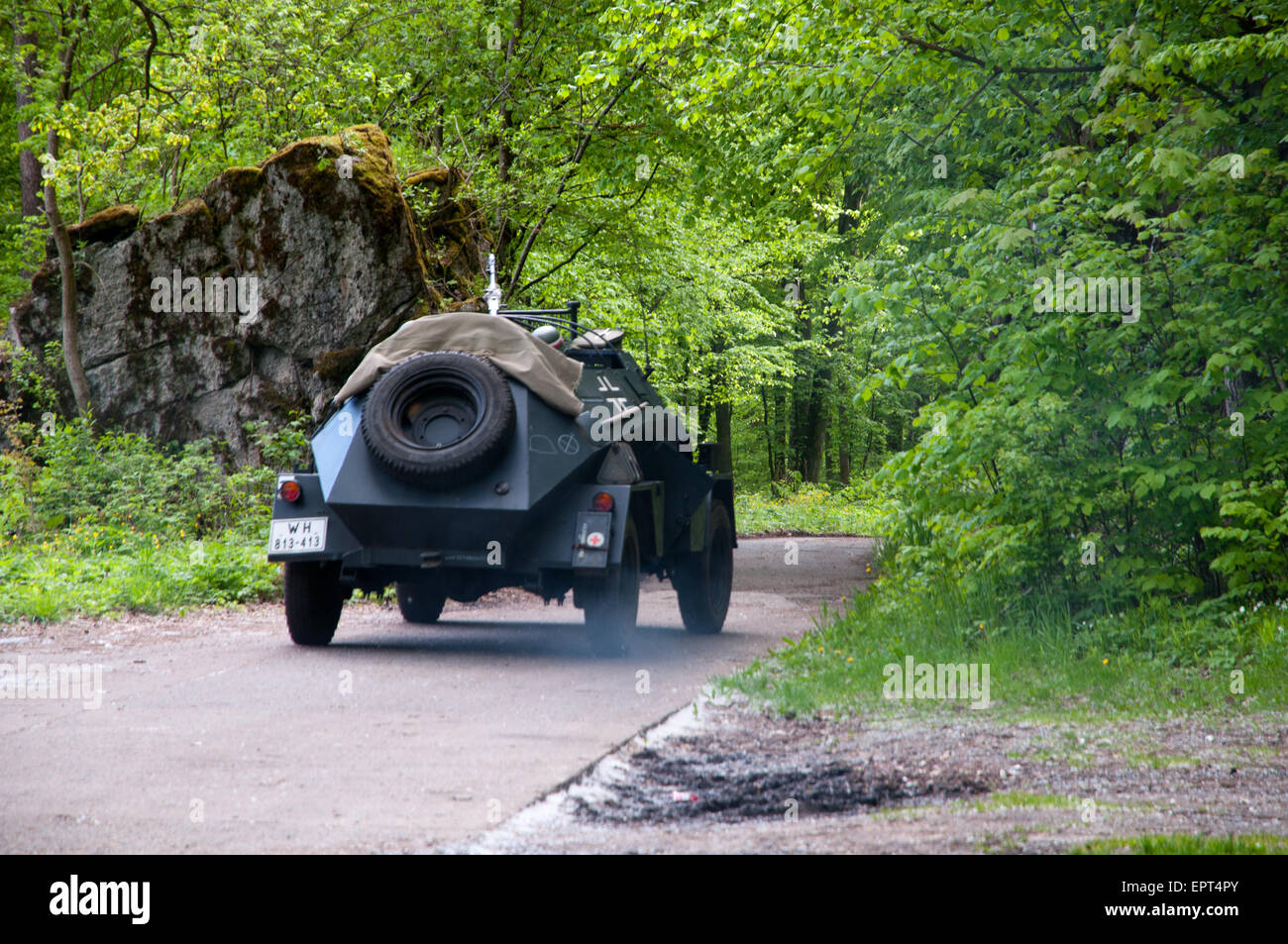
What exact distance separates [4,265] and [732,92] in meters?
19.9

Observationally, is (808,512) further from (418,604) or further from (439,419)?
(439,419)

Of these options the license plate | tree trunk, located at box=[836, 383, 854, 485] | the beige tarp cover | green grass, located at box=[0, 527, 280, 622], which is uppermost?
tree trunk, located at box=[836, 383, 854, 485]

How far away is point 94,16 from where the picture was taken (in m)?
19.5

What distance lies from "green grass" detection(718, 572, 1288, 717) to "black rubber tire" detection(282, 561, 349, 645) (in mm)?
3142

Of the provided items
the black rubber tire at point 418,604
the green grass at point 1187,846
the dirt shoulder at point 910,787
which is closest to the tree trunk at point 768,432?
the black rubber tire at point 418,604

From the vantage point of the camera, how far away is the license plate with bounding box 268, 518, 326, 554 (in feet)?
28.9

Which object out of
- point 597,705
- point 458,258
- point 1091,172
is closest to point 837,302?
point 1091,172

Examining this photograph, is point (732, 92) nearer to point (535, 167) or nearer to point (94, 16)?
point (535, 167)

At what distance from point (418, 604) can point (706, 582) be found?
8.45 feet

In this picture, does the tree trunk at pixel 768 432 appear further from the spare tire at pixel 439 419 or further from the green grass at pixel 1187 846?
the green grass at pixel 1187 846

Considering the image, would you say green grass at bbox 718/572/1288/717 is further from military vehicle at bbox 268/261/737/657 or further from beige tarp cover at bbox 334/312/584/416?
beige tarp cover at bbox 334/312/584/416

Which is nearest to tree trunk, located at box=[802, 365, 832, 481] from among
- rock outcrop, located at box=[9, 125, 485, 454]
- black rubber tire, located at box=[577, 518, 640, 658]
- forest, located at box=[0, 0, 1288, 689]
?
forest, located at box=[0, 0, 1288, 689]

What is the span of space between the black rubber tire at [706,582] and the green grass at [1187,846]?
23.2 ft

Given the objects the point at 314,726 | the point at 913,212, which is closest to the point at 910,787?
the point at 314,726
